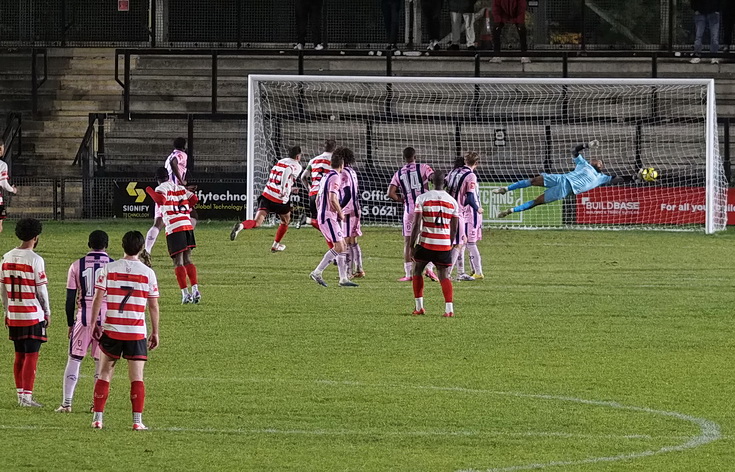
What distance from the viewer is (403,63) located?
121 ft

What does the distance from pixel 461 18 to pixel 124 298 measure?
28044 millimetres

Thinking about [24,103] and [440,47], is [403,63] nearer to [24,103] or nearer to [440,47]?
→ [440,47]

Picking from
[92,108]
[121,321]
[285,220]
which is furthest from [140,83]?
[121,321]

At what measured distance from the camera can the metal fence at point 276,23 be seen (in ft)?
122

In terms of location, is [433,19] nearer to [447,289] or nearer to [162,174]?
[162,174]

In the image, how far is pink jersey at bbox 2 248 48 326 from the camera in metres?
11.3

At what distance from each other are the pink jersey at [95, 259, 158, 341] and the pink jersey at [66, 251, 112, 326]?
70 centimetres

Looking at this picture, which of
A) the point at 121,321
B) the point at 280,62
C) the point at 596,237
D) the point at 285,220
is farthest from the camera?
the point at 280,62

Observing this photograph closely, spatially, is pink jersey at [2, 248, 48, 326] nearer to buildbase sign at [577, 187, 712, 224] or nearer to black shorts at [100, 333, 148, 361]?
black shorts at [100, 333, 148, 361]

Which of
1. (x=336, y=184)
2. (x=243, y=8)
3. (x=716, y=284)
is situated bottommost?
(x=716, y=284)

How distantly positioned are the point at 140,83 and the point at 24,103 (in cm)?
319

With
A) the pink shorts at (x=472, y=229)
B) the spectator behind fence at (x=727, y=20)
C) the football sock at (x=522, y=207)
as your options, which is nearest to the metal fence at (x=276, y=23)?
the spectator behind fence at (x=727, y=20)

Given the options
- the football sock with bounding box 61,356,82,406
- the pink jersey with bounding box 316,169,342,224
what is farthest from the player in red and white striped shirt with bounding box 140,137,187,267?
the football sock with bounding box 61,356,82,406

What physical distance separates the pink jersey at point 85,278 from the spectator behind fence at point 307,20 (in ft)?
83.9
